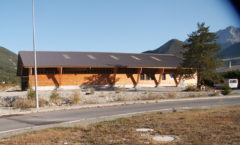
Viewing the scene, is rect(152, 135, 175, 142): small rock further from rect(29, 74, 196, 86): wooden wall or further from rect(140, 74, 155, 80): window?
rect(140, 74, 155, 80): window

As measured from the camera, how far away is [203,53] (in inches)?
1137

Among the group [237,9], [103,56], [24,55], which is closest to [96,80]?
[103,56]

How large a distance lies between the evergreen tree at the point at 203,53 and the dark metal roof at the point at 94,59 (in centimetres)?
737

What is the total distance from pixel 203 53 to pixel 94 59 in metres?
14.9

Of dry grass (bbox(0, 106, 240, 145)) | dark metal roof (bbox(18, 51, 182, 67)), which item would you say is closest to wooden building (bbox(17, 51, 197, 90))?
dark metal roof (bbox(18, 51, 182, 67))

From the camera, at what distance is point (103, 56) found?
124 ft

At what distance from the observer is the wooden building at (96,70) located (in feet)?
97.7

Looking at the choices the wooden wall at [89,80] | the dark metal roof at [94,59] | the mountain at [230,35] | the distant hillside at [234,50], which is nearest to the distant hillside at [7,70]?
the dark metal roof at [94,59]

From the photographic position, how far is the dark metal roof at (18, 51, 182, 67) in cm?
3022

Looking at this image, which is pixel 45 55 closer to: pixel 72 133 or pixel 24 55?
pixel 24 55

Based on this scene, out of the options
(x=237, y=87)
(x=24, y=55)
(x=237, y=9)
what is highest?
(x=24, y=55)

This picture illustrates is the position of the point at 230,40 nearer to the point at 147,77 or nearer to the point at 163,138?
the point at 163,138

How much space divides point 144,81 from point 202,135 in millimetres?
28611

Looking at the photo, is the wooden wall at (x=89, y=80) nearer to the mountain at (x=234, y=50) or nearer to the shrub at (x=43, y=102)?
the shrub at (x=43, y=102)
